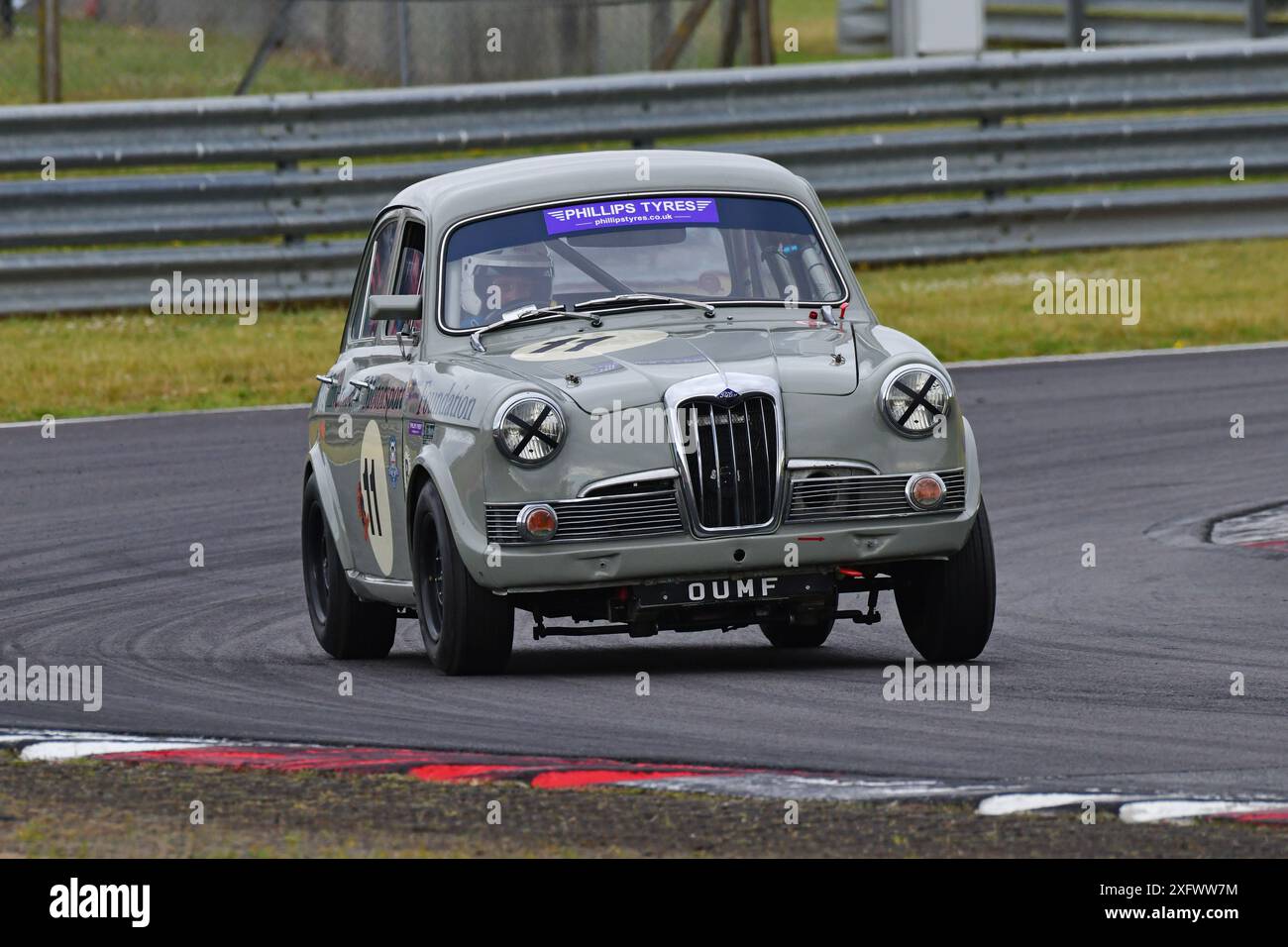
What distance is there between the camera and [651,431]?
796cm

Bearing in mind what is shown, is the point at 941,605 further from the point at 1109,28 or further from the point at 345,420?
the point at 1109,28

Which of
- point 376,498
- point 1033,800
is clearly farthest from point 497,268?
point 1033,800

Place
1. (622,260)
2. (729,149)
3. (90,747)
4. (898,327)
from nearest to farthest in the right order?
(90,747)
(622,260)
(898,327)
(729,149)

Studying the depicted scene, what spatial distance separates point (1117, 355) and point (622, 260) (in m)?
8.33

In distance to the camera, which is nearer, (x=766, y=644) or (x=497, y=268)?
(x=497, y=268)

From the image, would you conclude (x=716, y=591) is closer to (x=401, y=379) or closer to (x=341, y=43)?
(x=401, y=379)

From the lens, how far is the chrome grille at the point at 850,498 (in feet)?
26.3

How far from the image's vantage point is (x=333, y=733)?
7.36 metres

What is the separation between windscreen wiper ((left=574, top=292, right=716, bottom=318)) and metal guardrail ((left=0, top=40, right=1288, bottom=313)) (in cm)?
937

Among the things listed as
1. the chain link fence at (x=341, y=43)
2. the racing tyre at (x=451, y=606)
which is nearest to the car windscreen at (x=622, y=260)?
the racing tyre at (x=451, y=606)

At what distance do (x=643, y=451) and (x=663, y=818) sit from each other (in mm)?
2103

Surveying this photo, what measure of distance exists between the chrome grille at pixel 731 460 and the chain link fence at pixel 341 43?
12213 millimetres
